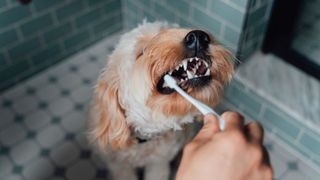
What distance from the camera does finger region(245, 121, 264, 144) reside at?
621mm

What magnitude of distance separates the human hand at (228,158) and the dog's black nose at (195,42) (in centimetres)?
30

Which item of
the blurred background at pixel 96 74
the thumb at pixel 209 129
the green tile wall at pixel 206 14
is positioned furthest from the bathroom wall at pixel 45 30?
the thumb at pixel 209 129

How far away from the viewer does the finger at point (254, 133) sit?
2.04ft

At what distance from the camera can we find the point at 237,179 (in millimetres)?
578

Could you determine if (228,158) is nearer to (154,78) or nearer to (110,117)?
(154,78)

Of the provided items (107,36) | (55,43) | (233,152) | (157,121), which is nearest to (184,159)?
(233,152)

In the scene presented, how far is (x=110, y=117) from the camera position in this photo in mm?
1035

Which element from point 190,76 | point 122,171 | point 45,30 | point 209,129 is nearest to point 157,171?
point 122,171

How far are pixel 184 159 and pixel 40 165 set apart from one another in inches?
37.7

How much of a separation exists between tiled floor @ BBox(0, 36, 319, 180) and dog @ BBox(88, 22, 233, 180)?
34cm

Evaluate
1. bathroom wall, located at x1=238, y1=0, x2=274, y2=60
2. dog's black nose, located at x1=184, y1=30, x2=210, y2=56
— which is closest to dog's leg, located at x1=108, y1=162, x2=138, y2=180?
dog's black nose, located at x1=184, y1=30, x2=210, y2=56

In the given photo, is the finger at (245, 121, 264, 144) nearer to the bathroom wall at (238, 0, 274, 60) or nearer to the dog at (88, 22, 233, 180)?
the dog at (88, 22, 233, 180)

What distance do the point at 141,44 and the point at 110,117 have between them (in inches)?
8.2

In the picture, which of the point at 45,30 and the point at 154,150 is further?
the point at 45,30
